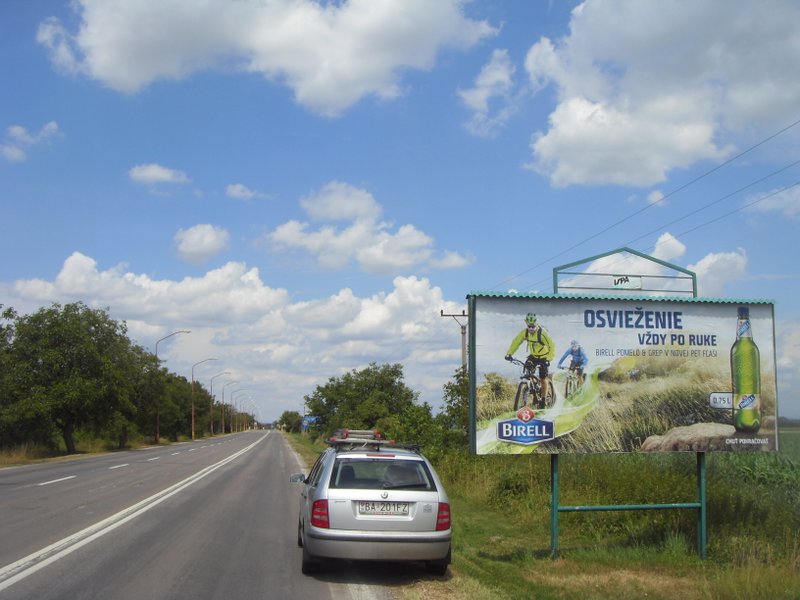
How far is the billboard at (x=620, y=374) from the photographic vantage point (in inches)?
367

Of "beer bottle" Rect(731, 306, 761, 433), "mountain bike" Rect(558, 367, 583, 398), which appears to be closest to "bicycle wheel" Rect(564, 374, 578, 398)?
"mountain bike" Rect(558, 367, 583, 398)

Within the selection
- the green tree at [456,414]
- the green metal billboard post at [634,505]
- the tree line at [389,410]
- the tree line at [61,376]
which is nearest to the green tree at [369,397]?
the tree line at [389,410]

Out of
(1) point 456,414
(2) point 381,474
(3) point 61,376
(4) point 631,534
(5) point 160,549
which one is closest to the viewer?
(2) point 381,474

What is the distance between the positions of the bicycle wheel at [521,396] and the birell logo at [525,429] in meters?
0.05

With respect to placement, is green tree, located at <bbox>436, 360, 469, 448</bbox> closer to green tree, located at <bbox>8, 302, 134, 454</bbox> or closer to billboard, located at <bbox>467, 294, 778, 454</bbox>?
billboard, located at <bbox>467, 294, 778, 454</bbox>

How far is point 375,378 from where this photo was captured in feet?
177

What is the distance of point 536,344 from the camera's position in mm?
9445

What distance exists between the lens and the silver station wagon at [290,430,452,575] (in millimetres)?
7930

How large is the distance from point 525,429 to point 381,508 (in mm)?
2299

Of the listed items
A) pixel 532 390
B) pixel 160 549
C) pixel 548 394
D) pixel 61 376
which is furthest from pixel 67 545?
pixel 61 376

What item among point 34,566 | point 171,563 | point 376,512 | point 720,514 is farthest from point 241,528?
point 720,514

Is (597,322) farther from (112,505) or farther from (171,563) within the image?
(112,505)

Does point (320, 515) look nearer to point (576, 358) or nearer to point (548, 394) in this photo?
point (548, 394)

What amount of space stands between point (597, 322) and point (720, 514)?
12.1ft
